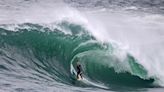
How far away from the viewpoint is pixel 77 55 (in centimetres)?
2314

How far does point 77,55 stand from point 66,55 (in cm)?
54

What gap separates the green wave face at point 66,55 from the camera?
2122cm

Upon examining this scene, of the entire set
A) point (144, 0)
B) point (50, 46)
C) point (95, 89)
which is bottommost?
point (95, 89)

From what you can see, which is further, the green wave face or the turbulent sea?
the green wave face

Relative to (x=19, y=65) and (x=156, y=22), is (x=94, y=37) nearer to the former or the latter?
(x=19, y=65)

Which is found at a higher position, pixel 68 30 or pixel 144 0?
pixel 144 0

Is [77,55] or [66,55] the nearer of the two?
[66,55]

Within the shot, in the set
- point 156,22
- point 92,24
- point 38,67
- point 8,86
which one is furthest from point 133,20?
point 8,86

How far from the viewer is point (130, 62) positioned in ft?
78.6

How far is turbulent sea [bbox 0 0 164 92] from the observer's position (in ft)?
64.0

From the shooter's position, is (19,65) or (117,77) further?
(117,77)

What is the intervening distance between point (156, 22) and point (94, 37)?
36.9 ft

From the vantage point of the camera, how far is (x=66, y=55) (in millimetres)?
23000

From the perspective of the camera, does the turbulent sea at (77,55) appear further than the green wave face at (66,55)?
No
